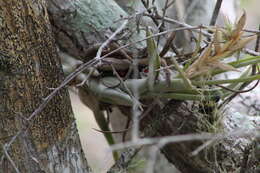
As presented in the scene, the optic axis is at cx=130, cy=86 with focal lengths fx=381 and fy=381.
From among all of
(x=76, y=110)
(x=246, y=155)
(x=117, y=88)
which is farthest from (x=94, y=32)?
(x=76, y=110)

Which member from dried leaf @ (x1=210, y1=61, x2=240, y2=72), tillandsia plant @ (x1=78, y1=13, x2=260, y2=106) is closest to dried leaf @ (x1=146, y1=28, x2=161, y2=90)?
tillandsia plant @ (x1=78, y1=13, x2=260, y2=106)

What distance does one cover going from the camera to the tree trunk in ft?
1.73

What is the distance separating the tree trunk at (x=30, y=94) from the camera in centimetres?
53

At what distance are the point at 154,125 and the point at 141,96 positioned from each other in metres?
0.07

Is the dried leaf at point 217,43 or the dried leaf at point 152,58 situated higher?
the dried leaf at point 217,43

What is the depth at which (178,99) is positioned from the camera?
2.23 ft

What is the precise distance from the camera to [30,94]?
0.55 metres

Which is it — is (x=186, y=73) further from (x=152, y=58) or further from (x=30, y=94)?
(x=30, y=94)

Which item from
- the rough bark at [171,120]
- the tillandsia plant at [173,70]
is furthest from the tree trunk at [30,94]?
the rough bark at [171,120]

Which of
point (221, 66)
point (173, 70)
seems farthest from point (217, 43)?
point (173, 70)

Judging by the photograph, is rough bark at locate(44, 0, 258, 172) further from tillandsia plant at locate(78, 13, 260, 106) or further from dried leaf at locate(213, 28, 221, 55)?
dried leaf at locate(213, 28, 221, 55)

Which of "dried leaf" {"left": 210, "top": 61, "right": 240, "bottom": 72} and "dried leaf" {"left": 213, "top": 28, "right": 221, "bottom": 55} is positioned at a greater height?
"dried leaf" {"left": 213, "top": 28, "right": 221, "bottom": 55}

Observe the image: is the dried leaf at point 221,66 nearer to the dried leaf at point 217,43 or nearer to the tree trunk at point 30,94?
the dried leaf at point 217,43

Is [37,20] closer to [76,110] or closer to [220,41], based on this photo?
[220,41]
